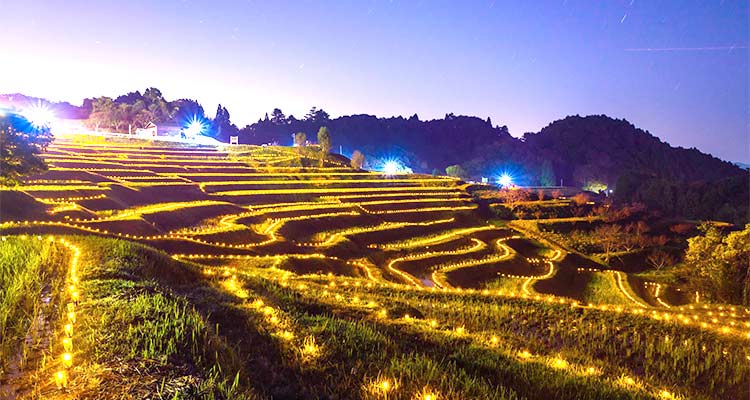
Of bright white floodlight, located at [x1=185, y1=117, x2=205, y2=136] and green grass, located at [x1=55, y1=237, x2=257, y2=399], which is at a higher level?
bright white floodlight, located at [x1=185, y1=117, x2=205, y2=136]

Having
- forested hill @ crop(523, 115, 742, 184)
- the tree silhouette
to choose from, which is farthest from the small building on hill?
forested hill @ crop(523, 115, 742, 184)

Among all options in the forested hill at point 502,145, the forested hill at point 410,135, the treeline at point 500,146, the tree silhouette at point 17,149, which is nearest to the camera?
the tree silhouette at point 17,149

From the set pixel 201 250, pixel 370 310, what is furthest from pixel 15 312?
pixel 201 250

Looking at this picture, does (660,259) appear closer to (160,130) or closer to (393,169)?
(393,169)

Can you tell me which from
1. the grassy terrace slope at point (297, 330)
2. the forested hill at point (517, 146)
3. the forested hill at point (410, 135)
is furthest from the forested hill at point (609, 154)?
the grassy terrace slope at point (297, 330)

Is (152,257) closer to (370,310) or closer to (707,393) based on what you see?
(370,310)

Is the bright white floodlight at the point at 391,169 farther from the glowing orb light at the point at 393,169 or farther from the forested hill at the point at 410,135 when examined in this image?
the forested hill at the point at 410,135

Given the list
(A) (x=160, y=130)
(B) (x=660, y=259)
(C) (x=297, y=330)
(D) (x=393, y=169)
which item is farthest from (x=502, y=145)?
(C) (x=297, y=330)

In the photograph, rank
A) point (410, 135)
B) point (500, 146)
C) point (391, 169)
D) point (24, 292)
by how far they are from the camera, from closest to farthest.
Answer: point (24, 292) < point (391, 169) < point (500, 146) < point (410, 135)

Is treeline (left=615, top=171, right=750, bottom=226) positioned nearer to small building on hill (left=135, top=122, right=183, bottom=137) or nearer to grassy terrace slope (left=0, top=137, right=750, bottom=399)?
grassy terrace slope (left=0, top=137, right=750, bottom=399)

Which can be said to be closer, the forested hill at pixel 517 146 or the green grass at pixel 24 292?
the green grass at pixel 24 292

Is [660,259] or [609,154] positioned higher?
[609,154]

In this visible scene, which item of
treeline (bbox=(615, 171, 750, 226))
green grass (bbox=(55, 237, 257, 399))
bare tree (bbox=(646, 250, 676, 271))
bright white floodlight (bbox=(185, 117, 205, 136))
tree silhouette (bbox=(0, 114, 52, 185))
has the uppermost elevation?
bright white floodlight (bbox=(185, 117, 205, 136))

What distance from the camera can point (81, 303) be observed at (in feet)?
24.3
